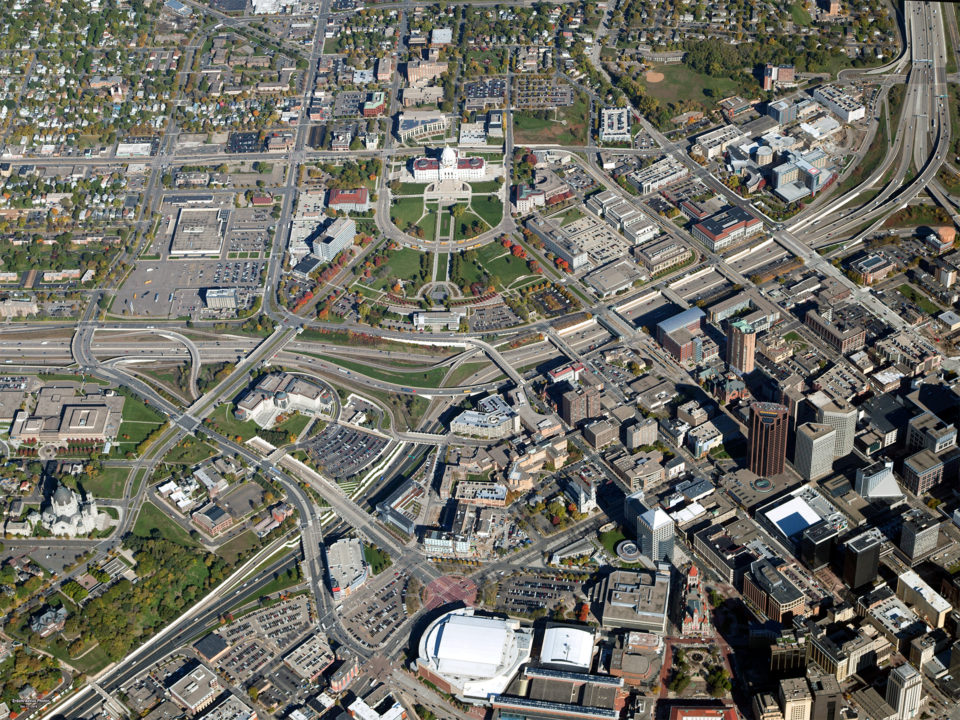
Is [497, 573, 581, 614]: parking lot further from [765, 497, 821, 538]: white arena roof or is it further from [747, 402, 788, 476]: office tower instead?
[747, 402, 788, 476]: office tower

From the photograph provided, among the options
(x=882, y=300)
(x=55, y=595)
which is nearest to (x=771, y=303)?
(x=882, y=300)

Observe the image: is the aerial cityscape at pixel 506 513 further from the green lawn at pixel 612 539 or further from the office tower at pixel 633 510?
the office tower at pixel 633 510

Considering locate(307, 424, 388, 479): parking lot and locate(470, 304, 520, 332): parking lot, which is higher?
locate(470, 304, 520, 332): parking lot

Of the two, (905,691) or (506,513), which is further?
(506,513)

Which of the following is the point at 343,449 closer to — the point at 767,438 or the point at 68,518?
the point at 68,518

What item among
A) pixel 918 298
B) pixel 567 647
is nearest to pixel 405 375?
pixel 567 647

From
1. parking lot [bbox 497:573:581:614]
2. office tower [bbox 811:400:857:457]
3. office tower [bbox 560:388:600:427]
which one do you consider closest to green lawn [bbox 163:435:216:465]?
parking lot [bbox 497:573:581:614]
